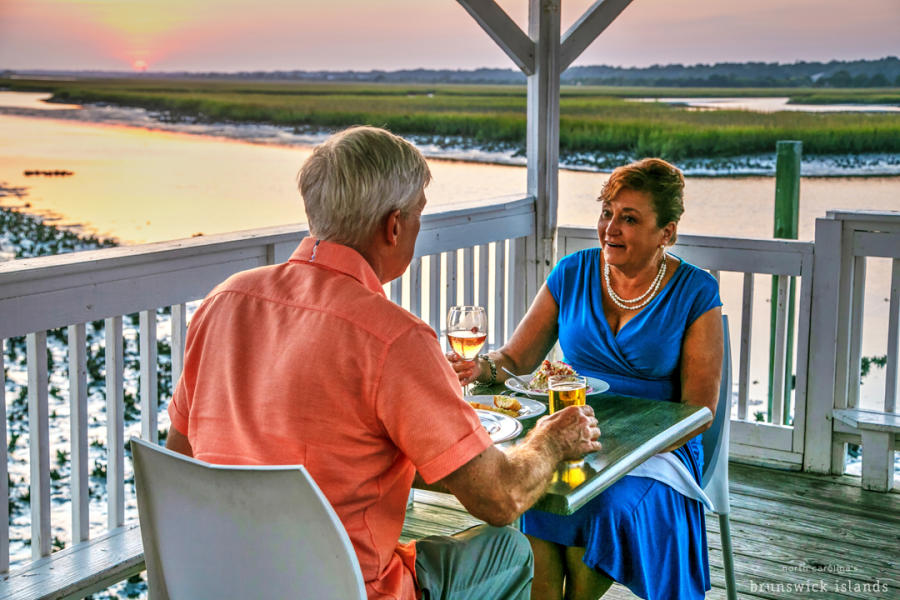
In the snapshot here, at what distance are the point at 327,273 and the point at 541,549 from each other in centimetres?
115

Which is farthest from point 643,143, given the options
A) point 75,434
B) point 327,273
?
point 327,273

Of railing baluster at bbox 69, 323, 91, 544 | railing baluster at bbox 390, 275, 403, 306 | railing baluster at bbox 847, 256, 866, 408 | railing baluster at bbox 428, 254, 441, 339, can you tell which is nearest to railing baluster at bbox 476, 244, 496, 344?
railing baluster at bbox 428, 254, 441, 339

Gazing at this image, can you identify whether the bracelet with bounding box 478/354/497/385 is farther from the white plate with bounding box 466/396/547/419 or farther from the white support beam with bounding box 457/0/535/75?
the white support beam with bounding box 457/0/535/75

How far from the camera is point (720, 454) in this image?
8.39 ft

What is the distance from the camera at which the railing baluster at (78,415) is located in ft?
8.26

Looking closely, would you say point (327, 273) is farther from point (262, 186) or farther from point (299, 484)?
point (262, 186)

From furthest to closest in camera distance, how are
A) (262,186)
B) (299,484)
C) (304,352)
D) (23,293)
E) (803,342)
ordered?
(262,186) → (803,342) → (23,293) → (304,352) → (299,484)

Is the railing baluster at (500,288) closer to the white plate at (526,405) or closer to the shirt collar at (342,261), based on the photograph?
the white plate at (526,405)

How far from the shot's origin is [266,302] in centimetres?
148

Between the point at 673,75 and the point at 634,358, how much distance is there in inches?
306

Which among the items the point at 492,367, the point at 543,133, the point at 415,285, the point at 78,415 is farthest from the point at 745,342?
the point at 78,415

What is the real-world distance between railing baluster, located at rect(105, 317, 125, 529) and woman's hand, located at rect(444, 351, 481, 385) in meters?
0.98

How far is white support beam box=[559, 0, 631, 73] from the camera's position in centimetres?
417

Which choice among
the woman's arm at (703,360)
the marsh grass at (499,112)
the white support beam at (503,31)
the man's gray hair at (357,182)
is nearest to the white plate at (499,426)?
the man's gray hair at (357,182)
